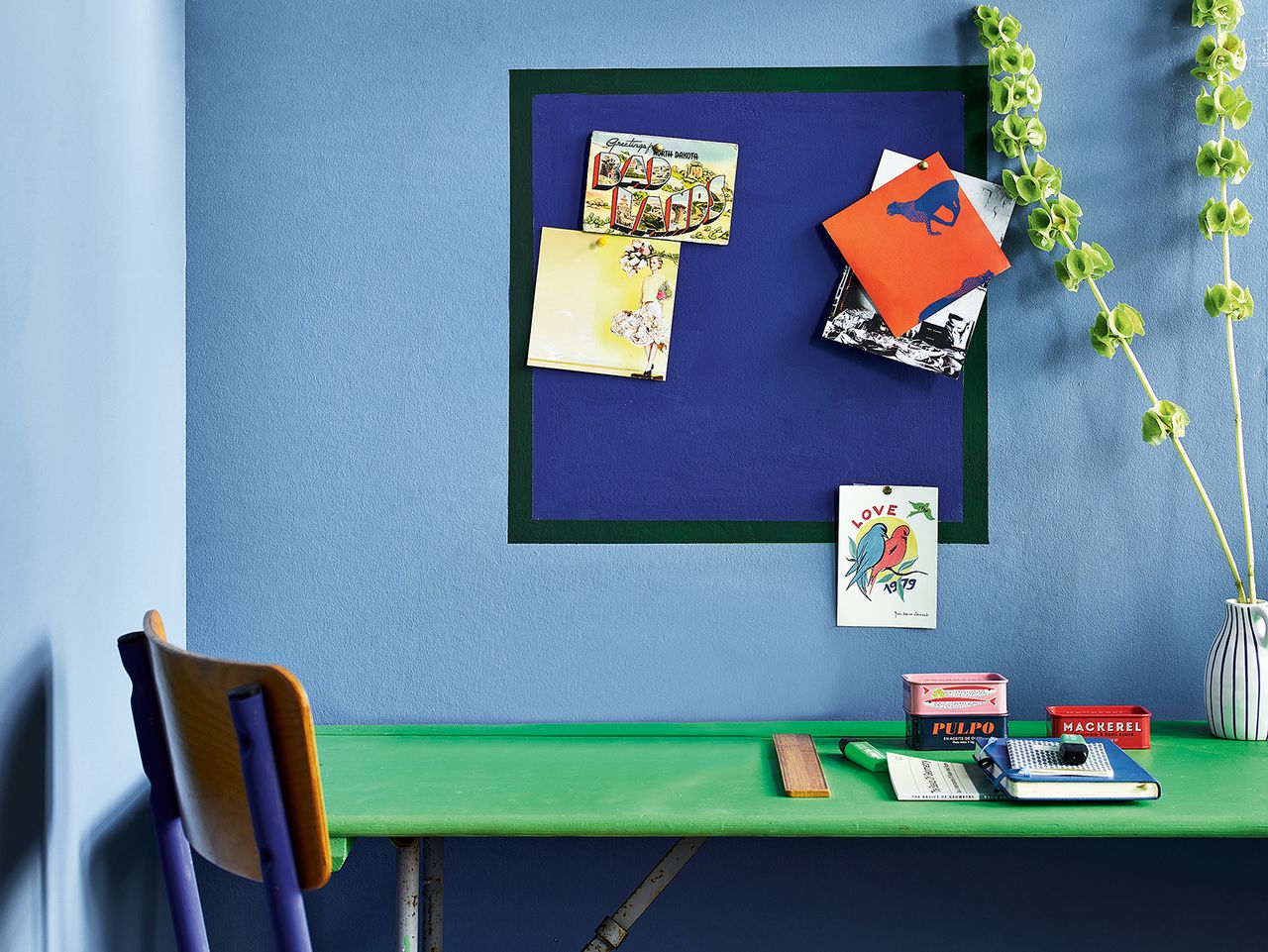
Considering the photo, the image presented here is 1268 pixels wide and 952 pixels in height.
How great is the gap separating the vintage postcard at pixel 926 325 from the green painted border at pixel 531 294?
3 centimetres

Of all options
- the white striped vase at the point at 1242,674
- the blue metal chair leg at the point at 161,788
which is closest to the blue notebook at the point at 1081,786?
the white striped vase at the point at 1242,674

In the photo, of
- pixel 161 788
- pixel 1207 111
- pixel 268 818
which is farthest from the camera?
pixel 1207 111

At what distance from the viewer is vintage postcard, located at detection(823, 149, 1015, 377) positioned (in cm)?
173

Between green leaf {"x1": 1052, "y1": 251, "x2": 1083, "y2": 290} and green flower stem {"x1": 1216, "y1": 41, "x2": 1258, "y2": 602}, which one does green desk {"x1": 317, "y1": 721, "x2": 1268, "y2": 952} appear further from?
green leaf {"x1": 1052, "y1": 251, "x2": 1083, "y2": 290}

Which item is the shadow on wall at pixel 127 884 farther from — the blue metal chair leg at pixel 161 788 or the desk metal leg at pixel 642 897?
the desk metal leg at pixel 642 897

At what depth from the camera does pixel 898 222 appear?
5.67 ft

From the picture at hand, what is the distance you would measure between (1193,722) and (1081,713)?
30 centimetres

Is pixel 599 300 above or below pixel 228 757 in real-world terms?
above

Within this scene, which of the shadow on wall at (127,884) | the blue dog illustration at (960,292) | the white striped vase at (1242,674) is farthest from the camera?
the blue dog illustration at (960,292)

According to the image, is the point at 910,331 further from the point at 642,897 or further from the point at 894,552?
the point at 642,897

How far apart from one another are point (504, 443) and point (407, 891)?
702 mm

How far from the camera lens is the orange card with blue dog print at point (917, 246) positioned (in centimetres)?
172

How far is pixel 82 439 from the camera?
134 centimetres

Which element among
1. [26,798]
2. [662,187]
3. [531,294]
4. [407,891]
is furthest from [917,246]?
[26,798]
